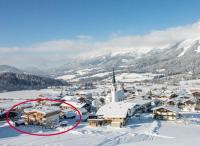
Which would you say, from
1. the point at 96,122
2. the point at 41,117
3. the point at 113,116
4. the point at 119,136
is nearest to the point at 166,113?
the point at 113,116

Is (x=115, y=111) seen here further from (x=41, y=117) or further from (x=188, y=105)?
(x=188, y=105)

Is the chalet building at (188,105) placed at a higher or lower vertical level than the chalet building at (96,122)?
higher

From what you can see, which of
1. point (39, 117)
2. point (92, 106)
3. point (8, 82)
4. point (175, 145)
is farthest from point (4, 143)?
point (8, 82)

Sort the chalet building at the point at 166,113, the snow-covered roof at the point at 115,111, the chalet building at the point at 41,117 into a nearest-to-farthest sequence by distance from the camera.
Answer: the snow-covered roof at the point at 115,111 → the chalet building at the point at 41,117 → the chalet building at the point at 166,113

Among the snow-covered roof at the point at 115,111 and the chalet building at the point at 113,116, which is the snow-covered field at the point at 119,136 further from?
the snow-covered roof at the point at 115,111

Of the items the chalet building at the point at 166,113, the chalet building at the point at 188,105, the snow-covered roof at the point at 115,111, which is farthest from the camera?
the chalet building at the point at 188,105

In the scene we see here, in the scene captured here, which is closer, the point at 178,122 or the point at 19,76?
the point at 178,122

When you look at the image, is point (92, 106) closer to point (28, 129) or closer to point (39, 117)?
point (39, 117)

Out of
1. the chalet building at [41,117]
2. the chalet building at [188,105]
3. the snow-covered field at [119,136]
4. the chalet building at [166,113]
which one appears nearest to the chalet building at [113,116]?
the snow-covered field at [119,136]

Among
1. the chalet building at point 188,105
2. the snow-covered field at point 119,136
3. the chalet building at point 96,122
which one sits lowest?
the snow-covered field at point 119,136
